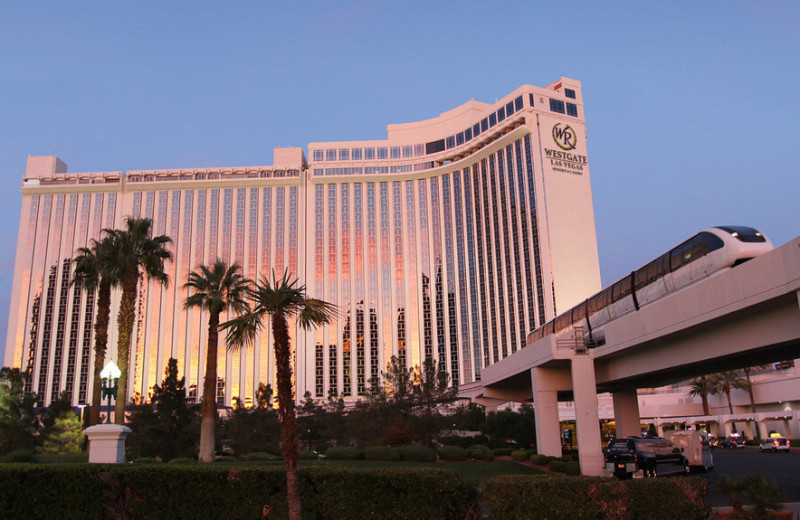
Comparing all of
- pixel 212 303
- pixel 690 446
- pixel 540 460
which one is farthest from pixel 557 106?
pixel 212 303

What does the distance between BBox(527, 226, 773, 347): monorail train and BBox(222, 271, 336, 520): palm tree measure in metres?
14.3

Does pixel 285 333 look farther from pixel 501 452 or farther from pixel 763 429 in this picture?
pixel 763 429

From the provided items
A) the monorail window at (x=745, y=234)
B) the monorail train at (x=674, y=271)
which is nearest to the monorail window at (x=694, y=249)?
the monorail train at (x=674, y=271)

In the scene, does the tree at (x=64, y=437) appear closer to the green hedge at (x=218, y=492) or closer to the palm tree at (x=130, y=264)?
the palm tree at (x=130, y=264)

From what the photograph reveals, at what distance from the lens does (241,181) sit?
10831 cm

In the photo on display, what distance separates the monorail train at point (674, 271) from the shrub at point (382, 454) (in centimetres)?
1332

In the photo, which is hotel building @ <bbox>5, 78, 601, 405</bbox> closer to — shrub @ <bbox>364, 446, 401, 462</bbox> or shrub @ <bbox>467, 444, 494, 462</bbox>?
shrub @ <bbox>467, 444, 494, 462</bbox>

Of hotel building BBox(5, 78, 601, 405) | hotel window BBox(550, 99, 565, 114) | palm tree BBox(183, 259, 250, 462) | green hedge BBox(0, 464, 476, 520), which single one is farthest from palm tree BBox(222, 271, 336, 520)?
hotel window BBox(550, 99, 565, 114)

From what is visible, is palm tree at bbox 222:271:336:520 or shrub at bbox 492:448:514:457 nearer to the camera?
palm tree at bbox 222:271:336:520

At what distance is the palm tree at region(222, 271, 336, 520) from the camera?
42.4 ft

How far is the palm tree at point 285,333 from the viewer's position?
42.4 ft

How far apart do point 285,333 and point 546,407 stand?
78.8 ft

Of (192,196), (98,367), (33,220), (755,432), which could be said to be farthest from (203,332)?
(755,432)

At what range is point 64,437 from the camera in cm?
4184
